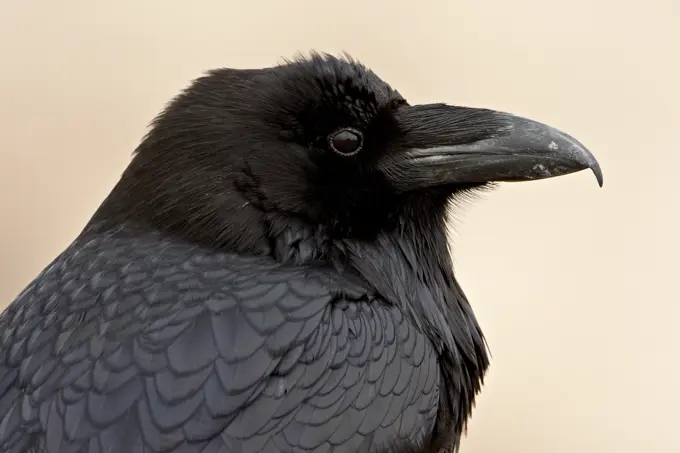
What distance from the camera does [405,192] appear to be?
164 centimetres

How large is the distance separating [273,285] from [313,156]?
268 millimetres

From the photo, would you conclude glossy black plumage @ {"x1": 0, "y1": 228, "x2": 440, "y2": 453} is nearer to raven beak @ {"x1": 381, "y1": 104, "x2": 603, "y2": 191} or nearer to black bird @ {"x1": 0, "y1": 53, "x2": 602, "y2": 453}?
black bird @ {"x1": 0, "y1": 53, "x2": 602, "y2": 453}

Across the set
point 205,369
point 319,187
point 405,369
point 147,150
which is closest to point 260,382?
point 205,369

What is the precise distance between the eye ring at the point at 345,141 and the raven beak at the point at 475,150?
0.07 m

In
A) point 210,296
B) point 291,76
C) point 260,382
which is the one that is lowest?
point 260,382

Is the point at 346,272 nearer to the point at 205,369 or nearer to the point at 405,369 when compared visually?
the point at 405,369

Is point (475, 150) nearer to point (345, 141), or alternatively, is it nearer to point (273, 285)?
point (345, 141)

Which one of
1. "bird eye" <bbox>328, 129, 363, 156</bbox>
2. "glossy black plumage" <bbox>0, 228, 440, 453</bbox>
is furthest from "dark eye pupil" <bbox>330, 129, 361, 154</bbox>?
"glossy black plumage" <bbox>0, 228, 440, 453</bbox>

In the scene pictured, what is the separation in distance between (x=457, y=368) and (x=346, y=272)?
0.29 m

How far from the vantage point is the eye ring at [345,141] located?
1.60 meters

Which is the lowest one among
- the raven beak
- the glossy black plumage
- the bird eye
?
the glossy black plumage

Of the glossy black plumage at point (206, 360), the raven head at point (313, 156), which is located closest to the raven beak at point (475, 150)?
the raven head at point (313, 156)

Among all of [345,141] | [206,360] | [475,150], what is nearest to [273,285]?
[206,360]

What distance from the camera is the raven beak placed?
1.58 m
